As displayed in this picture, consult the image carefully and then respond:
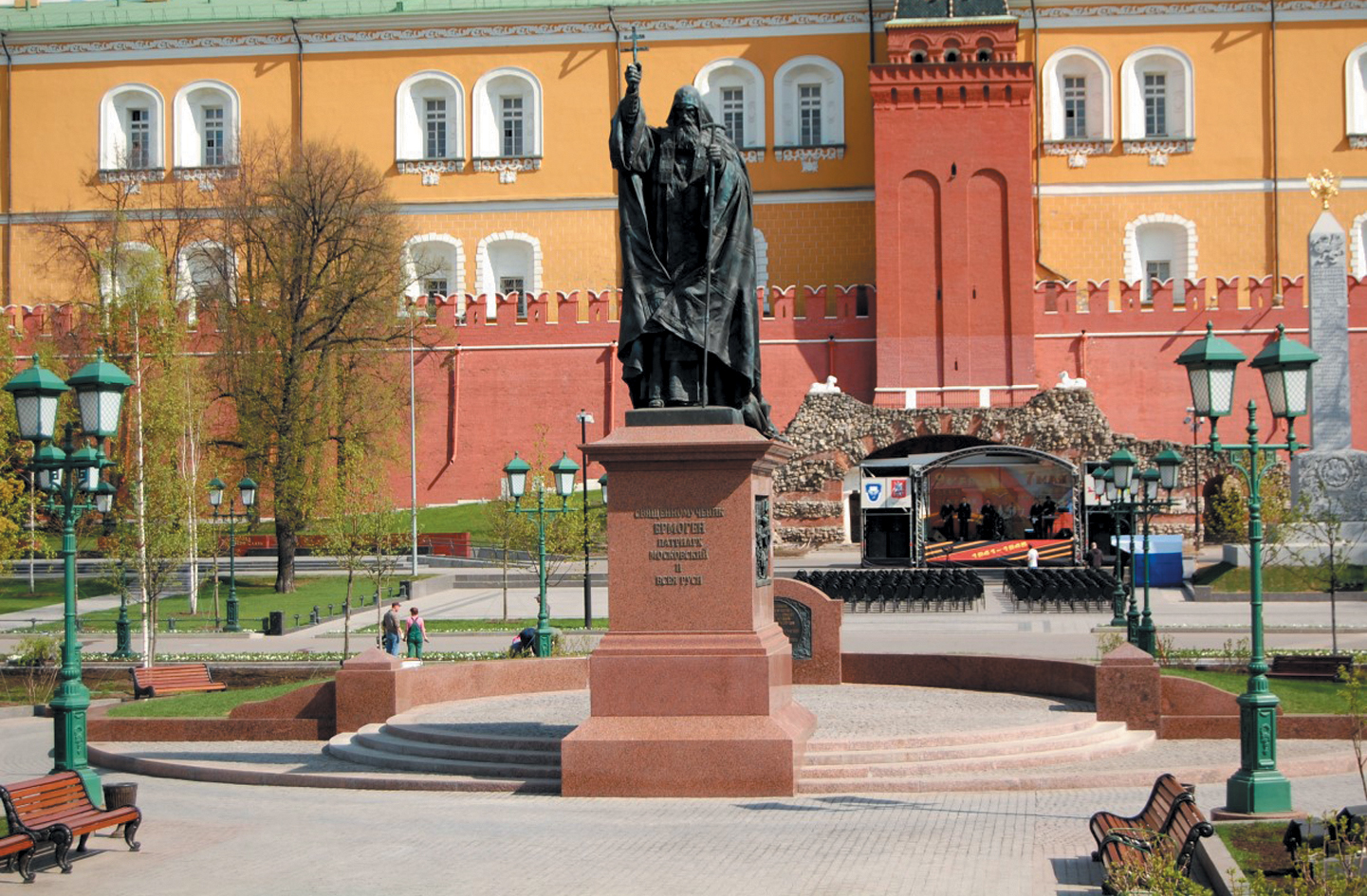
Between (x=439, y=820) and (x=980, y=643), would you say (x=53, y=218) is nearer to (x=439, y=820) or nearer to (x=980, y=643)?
(x=980, y=643)

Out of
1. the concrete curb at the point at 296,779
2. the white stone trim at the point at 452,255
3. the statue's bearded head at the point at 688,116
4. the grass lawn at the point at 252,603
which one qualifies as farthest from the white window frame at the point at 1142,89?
the concrete curb at the point at 296,779

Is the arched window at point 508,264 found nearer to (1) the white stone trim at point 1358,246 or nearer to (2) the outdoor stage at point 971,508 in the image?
(2) the outdoor stage at point 971,508

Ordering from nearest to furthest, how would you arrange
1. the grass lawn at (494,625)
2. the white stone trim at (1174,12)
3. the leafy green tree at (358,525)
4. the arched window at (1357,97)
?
the leafy green tree at (358,525) < the grass lawn at (494,625) < the arched window at (1357,97) < the white stone trim at (1174,12)

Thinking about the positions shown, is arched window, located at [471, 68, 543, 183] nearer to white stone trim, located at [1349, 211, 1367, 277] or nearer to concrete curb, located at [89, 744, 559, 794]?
white stone trim, located at [1349, 211, 1367, 277]

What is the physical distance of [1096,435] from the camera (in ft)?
138

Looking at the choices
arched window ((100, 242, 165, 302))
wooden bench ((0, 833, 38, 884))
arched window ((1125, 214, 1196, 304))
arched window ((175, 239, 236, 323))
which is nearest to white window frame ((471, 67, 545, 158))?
arched window ((175, 239, 236, 323))

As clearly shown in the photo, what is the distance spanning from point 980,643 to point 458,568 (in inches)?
749

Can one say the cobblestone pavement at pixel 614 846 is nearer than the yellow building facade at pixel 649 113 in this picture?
Yes

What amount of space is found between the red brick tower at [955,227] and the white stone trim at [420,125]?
13.7 m

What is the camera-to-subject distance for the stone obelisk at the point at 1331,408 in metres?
31.0

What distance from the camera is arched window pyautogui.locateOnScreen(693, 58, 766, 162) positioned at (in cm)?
5256

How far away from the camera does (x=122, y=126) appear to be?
54625 mm

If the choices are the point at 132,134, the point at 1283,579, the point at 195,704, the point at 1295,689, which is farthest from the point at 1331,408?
the point at 132,134

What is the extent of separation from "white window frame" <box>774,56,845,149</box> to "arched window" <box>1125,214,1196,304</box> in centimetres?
889
